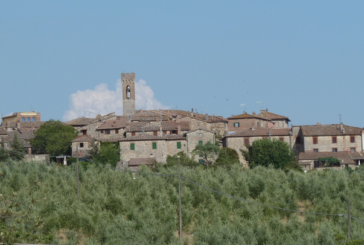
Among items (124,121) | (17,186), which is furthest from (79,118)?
(17,186)

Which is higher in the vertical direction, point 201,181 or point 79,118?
point 79,118

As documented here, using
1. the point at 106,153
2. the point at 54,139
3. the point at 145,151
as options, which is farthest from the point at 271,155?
the point at 54,139

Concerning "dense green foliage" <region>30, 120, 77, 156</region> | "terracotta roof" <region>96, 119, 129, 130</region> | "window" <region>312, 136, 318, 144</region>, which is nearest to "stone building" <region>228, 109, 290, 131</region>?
"window" <region>312, 136, 318, 144</region>

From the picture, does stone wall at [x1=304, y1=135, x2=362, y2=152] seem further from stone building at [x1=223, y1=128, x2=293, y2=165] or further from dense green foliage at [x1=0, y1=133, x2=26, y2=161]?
dense green foliage at [x1=0, y1=133, x2=26, y2=161]

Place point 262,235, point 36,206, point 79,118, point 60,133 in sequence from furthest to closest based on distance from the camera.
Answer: point 79,118
point 60,133
point 36,206
point 262,235

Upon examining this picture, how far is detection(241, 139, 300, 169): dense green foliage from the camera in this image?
155 feet

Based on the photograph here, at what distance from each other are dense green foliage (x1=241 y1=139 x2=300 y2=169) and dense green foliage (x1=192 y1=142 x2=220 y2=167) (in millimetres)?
2648

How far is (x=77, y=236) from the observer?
82.0 feet

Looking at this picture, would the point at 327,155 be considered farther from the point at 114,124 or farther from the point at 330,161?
the point at 114,124

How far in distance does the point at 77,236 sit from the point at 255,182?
1148 cm

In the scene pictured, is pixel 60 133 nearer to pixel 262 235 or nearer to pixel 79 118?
pixel 79 118

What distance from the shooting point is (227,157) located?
49.1 meters

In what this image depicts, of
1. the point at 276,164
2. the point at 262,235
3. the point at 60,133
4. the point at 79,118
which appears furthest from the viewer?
the point at 79,118

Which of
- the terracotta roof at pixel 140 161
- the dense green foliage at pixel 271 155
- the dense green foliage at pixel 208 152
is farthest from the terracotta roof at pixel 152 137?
the dense green foliage at pixel 271 155
